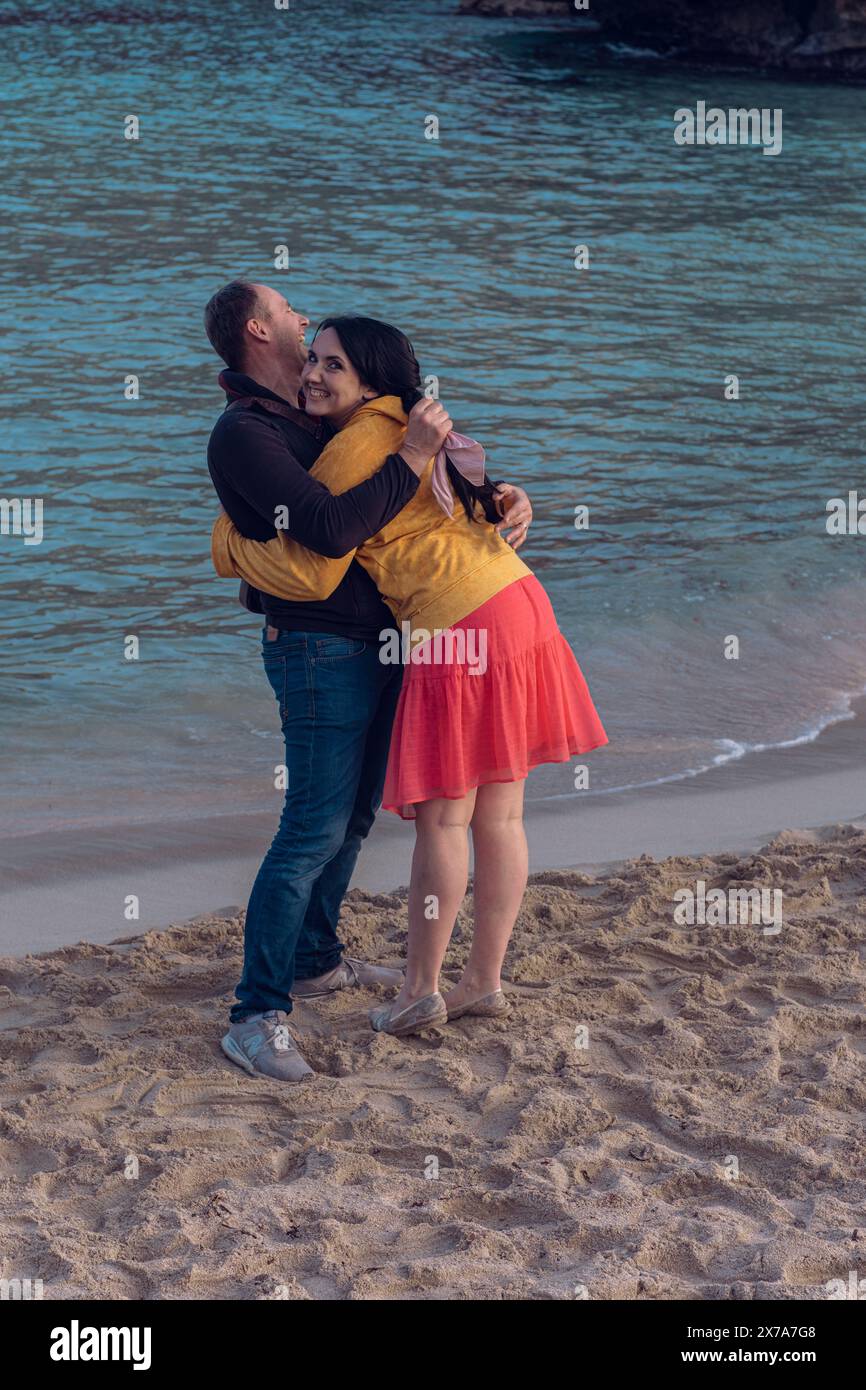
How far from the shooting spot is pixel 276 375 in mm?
3906

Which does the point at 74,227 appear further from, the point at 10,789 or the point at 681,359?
the point at 10,789

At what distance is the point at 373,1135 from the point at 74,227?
13888 millimetres

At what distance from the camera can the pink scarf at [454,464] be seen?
12.3 feet

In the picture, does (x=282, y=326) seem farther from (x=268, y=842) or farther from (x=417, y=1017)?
(x=268, y=842)

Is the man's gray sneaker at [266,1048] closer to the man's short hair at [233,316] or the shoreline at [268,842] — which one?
the shoreline at [268,842]

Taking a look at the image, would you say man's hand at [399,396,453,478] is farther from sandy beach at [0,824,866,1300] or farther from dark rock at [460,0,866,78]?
dark rock at [460,0,866,78]

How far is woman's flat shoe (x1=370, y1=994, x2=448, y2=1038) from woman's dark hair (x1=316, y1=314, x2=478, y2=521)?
1334mm

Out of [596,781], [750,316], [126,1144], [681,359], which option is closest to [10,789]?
[596,781]

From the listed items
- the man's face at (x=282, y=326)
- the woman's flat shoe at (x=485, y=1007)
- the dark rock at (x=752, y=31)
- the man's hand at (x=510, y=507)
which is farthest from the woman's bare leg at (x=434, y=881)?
the dark rock at (x=752, y=31)

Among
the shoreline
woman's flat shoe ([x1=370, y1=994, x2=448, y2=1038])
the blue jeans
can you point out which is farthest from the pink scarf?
the shoreline

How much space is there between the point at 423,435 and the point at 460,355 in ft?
30.7

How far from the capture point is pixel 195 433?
434 inches

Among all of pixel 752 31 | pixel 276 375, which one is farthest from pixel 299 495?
pixel 752 31

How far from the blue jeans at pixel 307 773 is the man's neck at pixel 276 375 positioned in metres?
0.63
